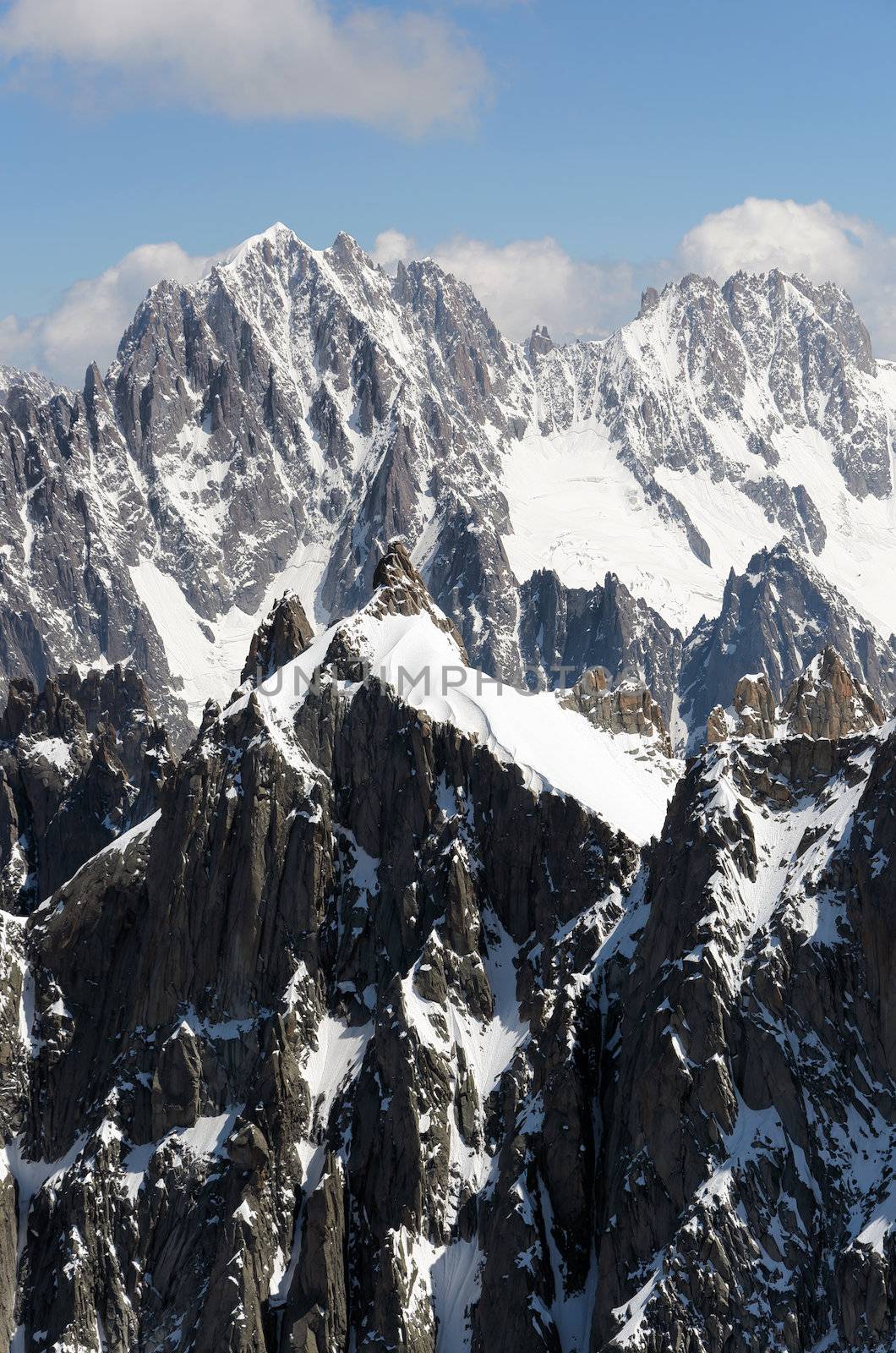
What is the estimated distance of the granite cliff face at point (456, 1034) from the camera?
4400 inches

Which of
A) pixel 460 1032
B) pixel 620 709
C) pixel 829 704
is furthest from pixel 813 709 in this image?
pixel 460 1032

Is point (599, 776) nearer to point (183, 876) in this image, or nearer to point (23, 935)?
point (183, 876)

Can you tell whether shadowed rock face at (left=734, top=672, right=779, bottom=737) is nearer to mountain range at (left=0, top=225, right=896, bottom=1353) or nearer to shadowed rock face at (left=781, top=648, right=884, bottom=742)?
mountain range at (left=0, top=225, right=896, bottom=1353)

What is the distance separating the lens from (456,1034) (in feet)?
468

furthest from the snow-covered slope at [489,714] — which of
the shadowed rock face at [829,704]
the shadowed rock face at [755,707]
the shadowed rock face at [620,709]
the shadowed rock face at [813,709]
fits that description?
the shadowed rock face at [829,704]

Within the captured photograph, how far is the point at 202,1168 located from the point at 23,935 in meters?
40.4

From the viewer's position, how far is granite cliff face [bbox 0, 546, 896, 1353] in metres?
112

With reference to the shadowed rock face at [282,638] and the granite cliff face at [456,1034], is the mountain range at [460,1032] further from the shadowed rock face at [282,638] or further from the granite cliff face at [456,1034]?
the shadowed rock face at [282,638]

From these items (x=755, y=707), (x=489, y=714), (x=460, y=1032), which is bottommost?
(x=460, y=1032)

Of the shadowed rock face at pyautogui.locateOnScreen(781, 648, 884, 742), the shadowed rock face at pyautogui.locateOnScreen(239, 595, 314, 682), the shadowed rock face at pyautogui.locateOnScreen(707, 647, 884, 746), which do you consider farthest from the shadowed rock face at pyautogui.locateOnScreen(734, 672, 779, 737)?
the shadowed rock face at pyautogui.locateOnScreen(239, 595, 314, 682)

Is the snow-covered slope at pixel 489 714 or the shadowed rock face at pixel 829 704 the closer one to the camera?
the snow-covered slope at pixel 489 714

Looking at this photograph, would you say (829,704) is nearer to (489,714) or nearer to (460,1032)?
(489,714)

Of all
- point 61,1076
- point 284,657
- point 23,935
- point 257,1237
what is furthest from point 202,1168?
point 284,657

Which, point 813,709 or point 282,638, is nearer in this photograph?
point 813,709
